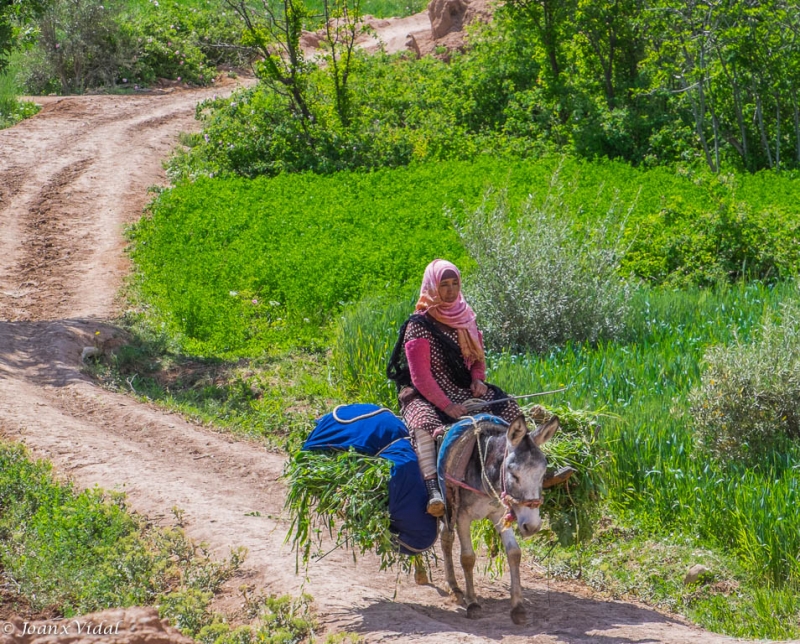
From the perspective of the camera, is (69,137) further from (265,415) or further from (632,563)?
(632,563)

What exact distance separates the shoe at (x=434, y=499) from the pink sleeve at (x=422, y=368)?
505 mm

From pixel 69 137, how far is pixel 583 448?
18007 millimetres

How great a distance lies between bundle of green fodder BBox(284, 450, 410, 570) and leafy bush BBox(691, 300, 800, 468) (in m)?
2.94

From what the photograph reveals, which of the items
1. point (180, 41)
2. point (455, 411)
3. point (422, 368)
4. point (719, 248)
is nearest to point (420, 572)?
point (455, 411)

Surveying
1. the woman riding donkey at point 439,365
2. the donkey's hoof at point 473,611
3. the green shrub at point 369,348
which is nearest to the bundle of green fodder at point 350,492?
the woman riding donkey at point 439,365

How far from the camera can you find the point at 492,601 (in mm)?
6391

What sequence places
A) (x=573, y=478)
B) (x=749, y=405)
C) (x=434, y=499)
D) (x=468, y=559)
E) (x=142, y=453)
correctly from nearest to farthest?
(x=434, y=499) → (x=468, y=559) → (x=573, y=478) → (x=749, y=405) → (x=142, y=453)

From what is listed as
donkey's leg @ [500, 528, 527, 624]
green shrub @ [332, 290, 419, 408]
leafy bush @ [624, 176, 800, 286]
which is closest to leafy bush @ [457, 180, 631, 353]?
green shrub @ [332, 290, 419, 408]

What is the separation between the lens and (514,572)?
5.58m

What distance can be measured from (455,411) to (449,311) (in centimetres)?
63

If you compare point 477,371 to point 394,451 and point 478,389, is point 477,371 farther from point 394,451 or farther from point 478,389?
point 394,451

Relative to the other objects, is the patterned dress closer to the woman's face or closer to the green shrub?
the woman's face

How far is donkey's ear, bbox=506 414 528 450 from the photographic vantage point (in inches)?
205

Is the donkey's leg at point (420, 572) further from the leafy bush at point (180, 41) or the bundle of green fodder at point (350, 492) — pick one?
the leafy bush at point (180, 41)
